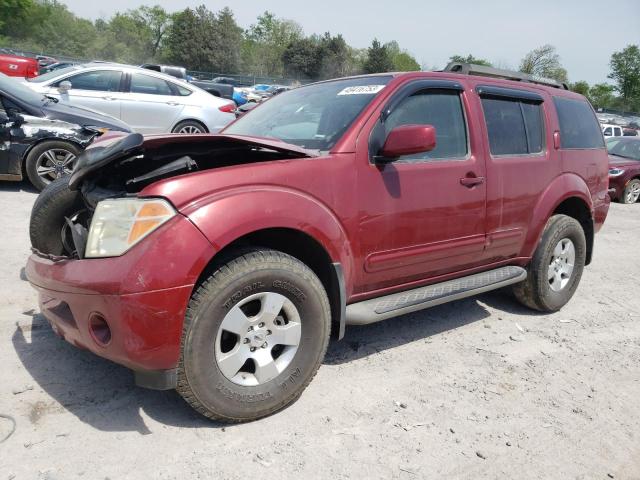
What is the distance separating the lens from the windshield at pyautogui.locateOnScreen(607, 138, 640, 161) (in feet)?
41.5

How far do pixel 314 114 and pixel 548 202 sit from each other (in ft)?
6.69

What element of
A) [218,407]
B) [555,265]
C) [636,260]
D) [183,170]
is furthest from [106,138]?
[636,260]

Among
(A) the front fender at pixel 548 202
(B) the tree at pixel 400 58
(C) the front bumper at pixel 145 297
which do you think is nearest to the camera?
(C) the front bumper at pixel 145 297

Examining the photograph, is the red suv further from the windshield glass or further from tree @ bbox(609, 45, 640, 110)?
tree @ bbox(609, 45, 640, 110)

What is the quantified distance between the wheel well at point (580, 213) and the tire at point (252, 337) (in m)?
2.82

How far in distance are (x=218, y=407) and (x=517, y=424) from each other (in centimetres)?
156

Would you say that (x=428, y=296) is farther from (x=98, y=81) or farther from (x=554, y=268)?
(x=98, y=81)

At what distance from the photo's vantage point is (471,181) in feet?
11.5

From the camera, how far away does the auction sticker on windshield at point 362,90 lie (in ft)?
10.7

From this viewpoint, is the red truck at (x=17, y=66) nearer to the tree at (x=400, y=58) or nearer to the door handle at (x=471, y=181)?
the door handle at (x=471, y=181)

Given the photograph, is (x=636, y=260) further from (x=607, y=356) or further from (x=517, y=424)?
(x=517, y=424)

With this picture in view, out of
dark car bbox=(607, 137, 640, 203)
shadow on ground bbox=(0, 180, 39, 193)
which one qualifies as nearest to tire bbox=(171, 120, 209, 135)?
shadow on ground bbox=(0, 180, 39, 193)

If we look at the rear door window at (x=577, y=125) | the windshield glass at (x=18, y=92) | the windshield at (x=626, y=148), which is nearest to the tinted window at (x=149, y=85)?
the windshield glass at (x=18, y=92)

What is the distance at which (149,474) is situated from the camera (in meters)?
2.19
